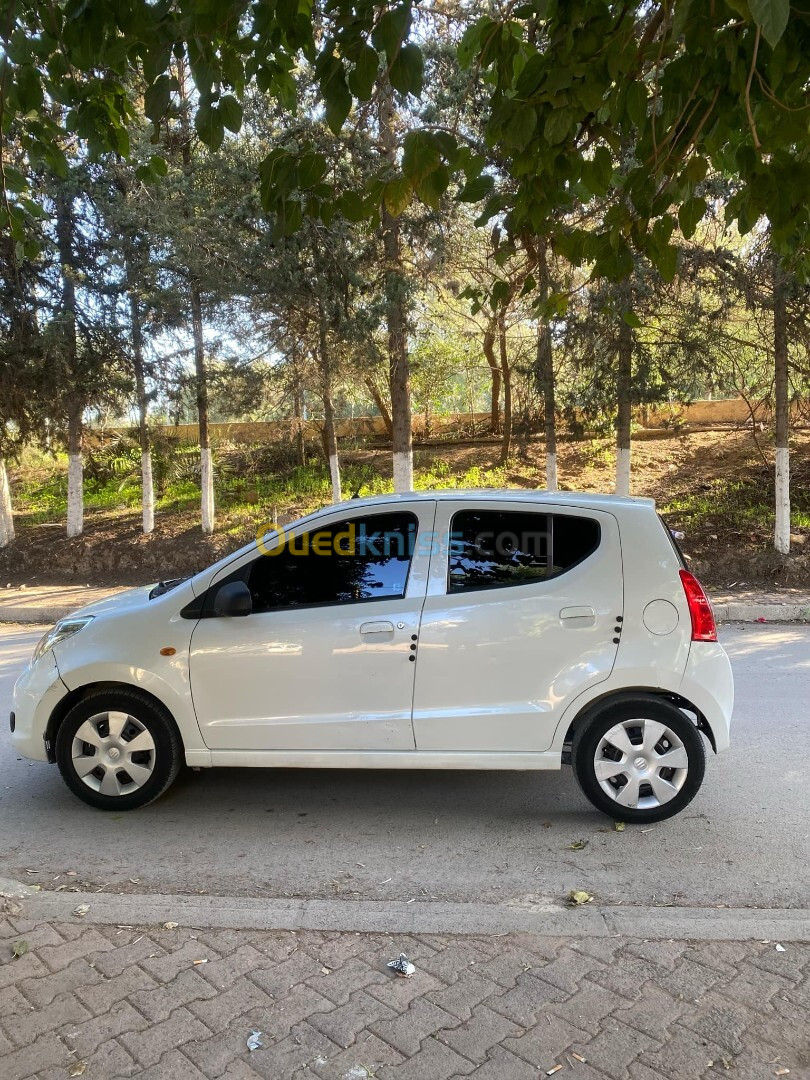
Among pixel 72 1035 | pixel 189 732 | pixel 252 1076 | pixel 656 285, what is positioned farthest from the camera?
pixel 656 285

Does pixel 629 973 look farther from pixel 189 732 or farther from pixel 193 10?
pixel 193 10

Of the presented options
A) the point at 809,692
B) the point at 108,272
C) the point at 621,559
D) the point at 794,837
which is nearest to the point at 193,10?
the point at 621,559

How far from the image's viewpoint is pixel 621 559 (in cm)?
439

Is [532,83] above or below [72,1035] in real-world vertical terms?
above

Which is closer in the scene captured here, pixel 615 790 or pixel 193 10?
pixel 193 10

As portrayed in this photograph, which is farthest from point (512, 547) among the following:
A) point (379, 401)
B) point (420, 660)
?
point (379, 401)

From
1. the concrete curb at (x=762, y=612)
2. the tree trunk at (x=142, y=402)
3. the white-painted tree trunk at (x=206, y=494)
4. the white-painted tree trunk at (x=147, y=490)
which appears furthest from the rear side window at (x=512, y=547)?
the white-painted tree trunk at (x=147, y=490)

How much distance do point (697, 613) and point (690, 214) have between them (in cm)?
204

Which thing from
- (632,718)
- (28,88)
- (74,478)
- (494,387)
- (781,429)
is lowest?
(632,718)

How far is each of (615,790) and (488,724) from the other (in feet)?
2.54

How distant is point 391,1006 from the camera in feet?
9.25

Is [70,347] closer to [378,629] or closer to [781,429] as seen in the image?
[781,429]

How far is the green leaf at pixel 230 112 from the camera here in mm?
3072

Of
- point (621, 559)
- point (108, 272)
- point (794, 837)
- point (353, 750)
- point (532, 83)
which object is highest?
point (108, 272)
